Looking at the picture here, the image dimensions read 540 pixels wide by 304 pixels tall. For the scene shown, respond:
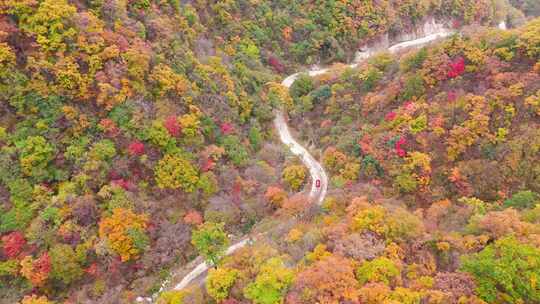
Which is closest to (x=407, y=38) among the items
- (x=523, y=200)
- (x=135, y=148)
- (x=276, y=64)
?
(x=276, y=64)

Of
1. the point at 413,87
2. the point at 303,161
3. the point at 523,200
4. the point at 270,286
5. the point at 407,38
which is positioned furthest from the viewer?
Answer: the point at 407,38

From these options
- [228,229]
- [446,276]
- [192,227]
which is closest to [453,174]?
[446,276]

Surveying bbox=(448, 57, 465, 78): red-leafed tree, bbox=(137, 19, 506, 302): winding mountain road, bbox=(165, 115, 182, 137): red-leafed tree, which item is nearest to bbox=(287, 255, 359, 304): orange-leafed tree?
bbox=(137, 19, 506, 302): winding mountain road

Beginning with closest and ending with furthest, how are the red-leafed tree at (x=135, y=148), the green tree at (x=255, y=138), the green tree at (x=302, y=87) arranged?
1. the red-leafed tree at (x=135, y=148)
2. the green tree at (x=255, y=138)
3. the green tree at (x=302, y=87)

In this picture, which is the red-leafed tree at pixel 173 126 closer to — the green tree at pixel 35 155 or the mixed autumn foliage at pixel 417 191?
the green tree at pixel 35 155

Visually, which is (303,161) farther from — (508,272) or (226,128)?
(508,272)

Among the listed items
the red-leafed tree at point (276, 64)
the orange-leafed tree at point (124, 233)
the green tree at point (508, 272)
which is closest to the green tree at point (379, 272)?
the green tree at point (508, 272)
